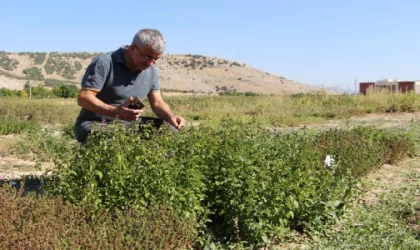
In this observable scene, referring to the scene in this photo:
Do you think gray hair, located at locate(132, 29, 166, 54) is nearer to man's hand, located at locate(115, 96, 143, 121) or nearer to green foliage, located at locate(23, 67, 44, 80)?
man's hand, located at locate(115, 96, 143, 121)

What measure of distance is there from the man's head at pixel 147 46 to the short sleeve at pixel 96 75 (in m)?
0.27

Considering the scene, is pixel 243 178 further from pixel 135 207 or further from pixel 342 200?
pixel 342 200

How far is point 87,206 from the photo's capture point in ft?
11.2

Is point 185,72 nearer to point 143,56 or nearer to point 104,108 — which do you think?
point 143,56

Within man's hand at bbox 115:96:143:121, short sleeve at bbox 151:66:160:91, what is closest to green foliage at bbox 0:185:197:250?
man's hand at bbox 115:96:143:121

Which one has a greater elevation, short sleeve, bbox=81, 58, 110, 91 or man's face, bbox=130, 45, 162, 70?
man's face, bbox=130, 45, 162, 70

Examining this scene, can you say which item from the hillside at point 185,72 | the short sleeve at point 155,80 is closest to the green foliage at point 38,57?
the hillside at point 185,72

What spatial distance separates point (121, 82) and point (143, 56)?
0.41 metres

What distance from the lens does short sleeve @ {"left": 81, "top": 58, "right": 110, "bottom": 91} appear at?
14.7 feet

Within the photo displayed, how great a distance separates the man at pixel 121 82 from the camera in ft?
14.1

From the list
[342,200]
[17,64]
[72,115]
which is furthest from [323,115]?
[17,64]

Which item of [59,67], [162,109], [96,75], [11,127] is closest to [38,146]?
[11,127]

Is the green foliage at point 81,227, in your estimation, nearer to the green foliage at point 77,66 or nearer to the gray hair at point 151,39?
the gray hair at point 151,39

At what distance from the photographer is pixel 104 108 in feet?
14.1
